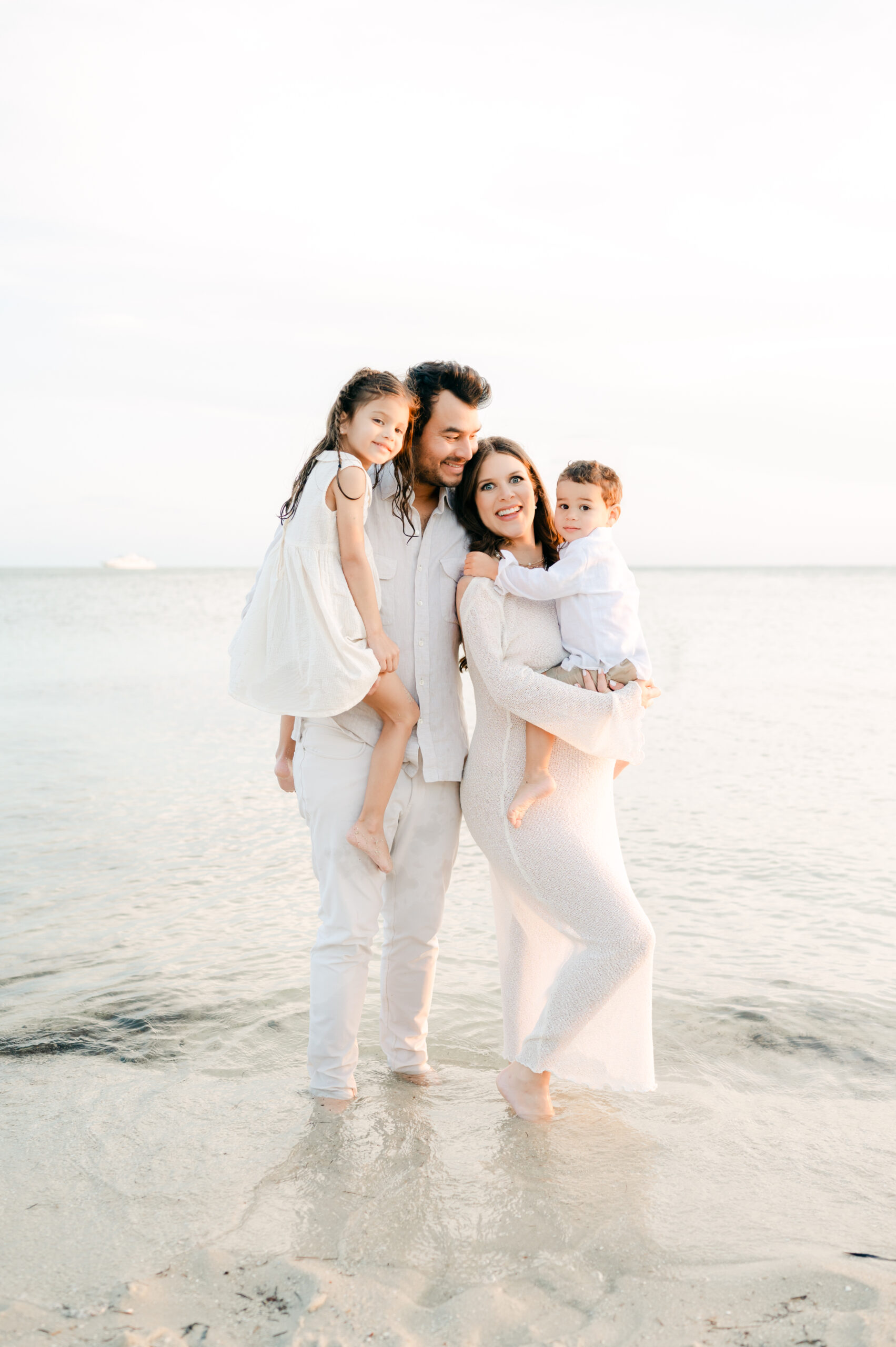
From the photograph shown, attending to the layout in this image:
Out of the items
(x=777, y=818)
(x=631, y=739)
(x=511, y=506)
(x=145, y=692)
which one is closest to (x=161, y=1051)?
(x=631, y=739)

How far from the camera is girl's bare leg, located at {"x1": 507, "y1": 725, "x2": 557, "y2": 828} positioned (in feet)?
9.93

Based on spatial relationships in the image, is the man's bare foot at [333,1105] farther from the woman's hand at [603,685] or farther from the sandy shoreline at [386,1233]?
the woman's hand at [603,685]

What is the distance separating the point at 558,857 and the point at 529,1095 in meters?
0.76

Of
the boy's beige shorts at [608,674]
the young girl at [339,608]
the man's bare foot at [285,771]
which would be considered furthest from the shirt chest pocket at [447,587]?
the man's bare foot at [285,771]

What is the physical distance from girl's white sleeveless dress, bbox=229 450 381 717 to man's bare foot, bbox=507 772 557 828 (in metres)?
0.54

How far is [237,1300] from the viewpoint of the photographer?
2.21 m

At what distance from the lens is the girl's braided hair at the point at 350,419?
3037 millimetres

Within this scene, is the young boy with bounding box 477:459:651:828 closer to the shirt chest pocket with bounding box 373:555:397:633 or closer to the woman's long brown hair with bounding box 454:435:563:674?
the woman's long brown hair with bounding box 454:435:563:674

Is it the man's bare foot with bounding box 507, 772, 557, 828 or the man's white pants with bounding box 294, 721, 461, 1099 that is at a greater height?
the man's bare foot with bounding box 507, 772, 557, 828

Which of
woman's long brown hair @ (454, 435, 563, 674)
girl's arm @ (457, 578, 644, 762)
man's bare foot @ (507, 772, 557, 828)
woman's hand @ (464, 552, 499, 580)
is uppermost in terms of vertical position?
woman's long brown hair @ (454, 435, 563, 674)

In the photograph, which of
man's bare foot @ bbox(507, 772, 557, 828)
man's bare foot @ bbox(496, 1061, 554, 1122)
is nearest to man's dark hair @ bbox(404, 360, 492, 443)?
man's bare foot @ bbox(507, 772, 557, 828)

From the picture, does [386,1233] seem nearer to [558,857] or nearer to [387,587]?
[558,857]

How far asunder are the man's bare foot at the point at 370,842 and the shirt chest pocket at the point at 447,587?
2.29 feet

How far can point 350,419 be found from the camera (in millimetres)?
3086
